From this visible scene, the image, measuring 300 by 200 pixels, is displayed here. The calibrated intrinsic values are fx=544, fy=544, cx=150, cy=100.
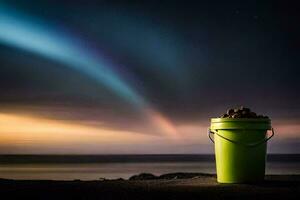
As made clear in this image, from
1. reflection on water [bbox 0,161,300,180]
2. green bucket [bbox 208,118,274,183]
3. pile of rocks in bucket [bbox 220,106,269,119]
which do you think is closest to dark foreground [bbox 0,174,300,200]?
green bucket [bbox 208,118,274,183]

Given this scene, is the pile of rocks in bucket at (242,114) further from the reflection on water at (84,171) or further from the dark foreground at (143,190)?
the reflection on water at (84,171)

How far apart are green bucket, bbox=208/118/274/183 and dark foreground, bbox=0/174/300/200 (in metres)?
0.27

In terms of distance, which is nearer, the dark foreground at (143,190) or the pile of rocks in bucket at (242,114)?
the dark foreground at (143,190)

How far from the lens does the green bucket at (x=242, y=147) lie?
22.1ft

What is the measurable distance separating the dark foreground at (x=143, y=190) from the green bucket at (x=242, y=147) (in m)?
0.27

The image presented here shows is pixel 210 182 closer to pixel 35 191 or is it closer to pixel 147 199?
pixel 147 199

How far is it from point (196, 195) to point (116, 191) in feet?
2.77

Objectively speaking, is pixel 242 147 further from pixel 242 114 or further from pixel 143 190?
pixel 143 190

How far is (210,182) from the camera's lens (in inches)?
273

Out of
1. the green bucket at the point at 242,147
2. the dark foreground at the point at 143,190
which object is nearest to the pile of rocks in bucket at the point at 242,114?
the green bucket at the point at 242,147

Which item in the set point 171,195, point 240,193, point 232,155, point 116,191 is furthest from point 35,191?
point 232,155

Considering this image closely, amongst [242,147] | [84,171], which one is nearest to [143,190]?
[242,147]

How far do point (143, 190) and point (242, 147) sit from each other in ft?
5.15

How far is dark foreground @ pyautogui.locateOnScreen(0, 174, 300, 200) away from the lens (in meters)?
5.41
